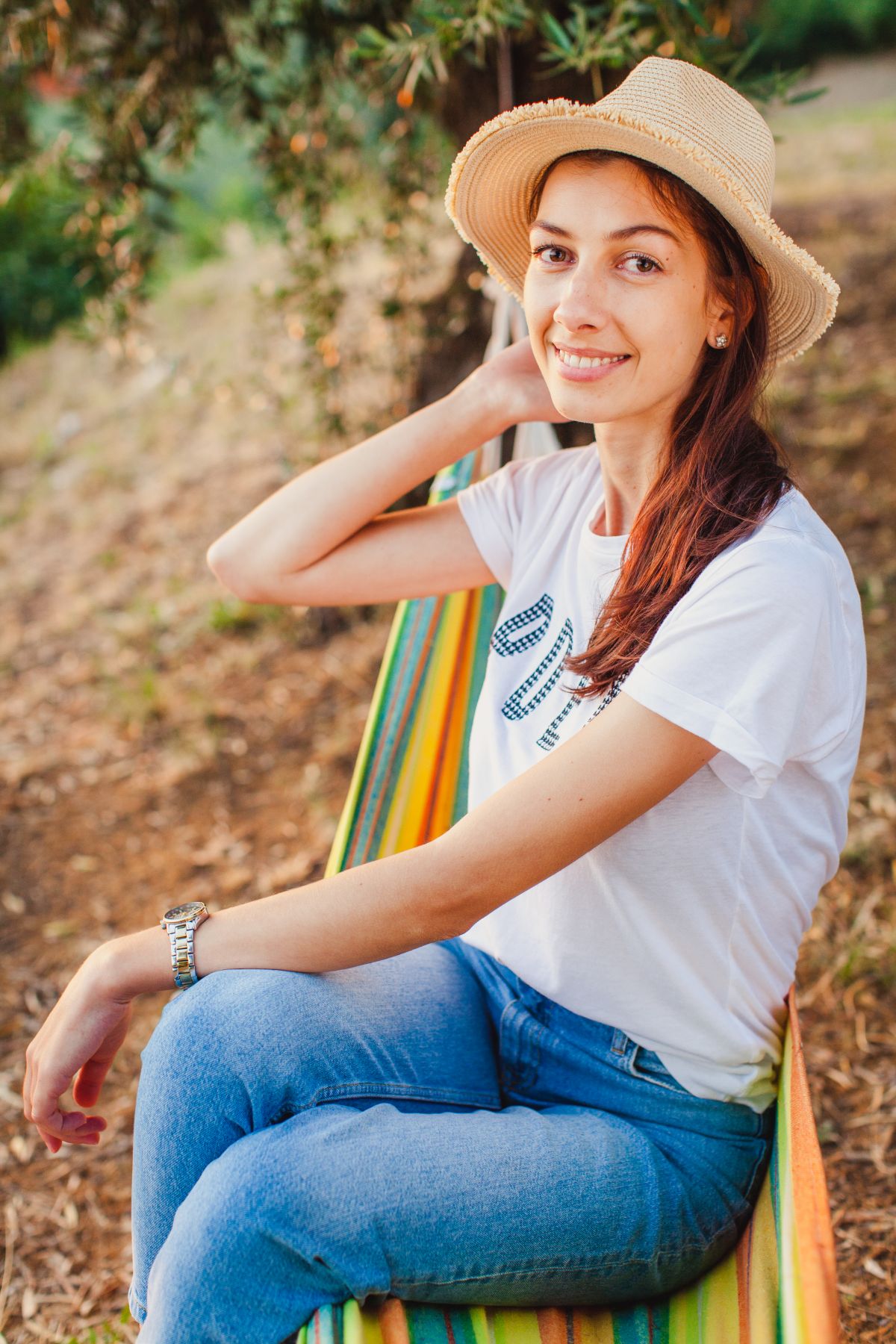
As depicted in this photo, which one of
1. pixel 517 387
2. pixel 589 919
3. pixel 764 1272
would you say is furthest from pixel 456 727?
pixel 764 1272

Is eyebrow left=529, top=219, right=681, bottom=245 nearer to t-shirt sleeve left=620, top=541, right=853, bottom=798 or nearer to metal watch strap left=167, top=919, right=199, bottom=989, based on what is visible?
t-shirt sleeve left=620, top=541, right=853, bottom=798

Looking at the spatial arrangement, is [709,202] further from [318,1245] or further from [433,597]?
[318,1245]

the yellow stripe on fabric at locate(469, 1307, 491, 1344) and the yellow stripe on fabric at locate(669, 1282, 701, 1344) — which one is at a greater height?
the yellow stripe on fabric at locate(469, 1307, 491, 1344)

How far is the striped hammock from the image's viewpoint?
1.04 metres

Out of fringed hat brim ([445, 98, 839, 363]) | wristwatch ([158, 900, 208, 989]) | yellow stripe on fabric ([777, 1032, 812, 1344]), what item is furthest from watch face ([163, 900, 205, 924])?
fringed hat brim ([445, 98, 839, 363])

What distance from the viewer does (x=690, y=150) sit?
4.09 feet

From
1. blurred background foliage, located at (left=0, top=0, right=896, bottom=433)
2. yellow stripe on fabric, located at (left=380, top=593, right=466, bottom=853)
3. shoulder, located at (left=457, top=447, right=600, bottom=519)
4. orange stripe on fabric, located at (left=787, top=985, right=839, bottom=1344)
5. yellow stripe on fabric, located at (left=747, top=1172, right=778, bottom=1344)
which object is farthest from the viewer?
blurred background foliage, located at (left=0, top=0, right=896, bottom=433)

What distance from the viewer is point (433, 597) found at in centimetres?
198

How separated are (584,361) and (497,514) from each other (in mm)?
373

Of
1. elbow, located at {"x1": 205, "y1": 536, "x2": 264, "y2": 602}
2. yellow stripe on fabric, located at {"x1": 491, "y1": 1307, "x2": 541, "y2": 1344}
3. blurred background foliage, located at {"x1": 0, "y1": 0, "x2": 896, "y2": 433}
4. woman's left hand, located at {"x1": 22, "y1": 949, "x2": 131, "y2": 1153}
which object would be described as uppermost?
blurred background foliage, located at {"x1": 0, "y1": 0, "x2": 896, "y2": 433}

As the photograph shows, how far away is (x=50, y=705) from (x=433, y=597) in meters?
2.34

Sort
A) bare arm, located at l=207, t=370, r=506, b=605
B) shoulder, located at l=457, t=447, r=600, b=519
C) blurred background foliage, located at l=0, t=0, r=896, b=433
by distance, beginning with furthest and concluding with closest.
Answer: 1. blurred background foliage, located at l=0, t=0, r=896, b=433
2. bare arm, located at l=207, t=370, r=506, b=605
3. shoulder, located at l=457, t=447, r=600, b=519

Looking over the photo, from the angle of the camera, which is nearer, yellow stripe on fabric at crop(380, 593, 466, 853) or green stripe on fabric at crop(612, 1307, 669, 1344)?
green stripe on fabric at crop(612, 1307, 669, 1344)

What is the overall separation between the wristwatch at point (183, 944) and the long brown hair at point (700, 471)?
54cm
